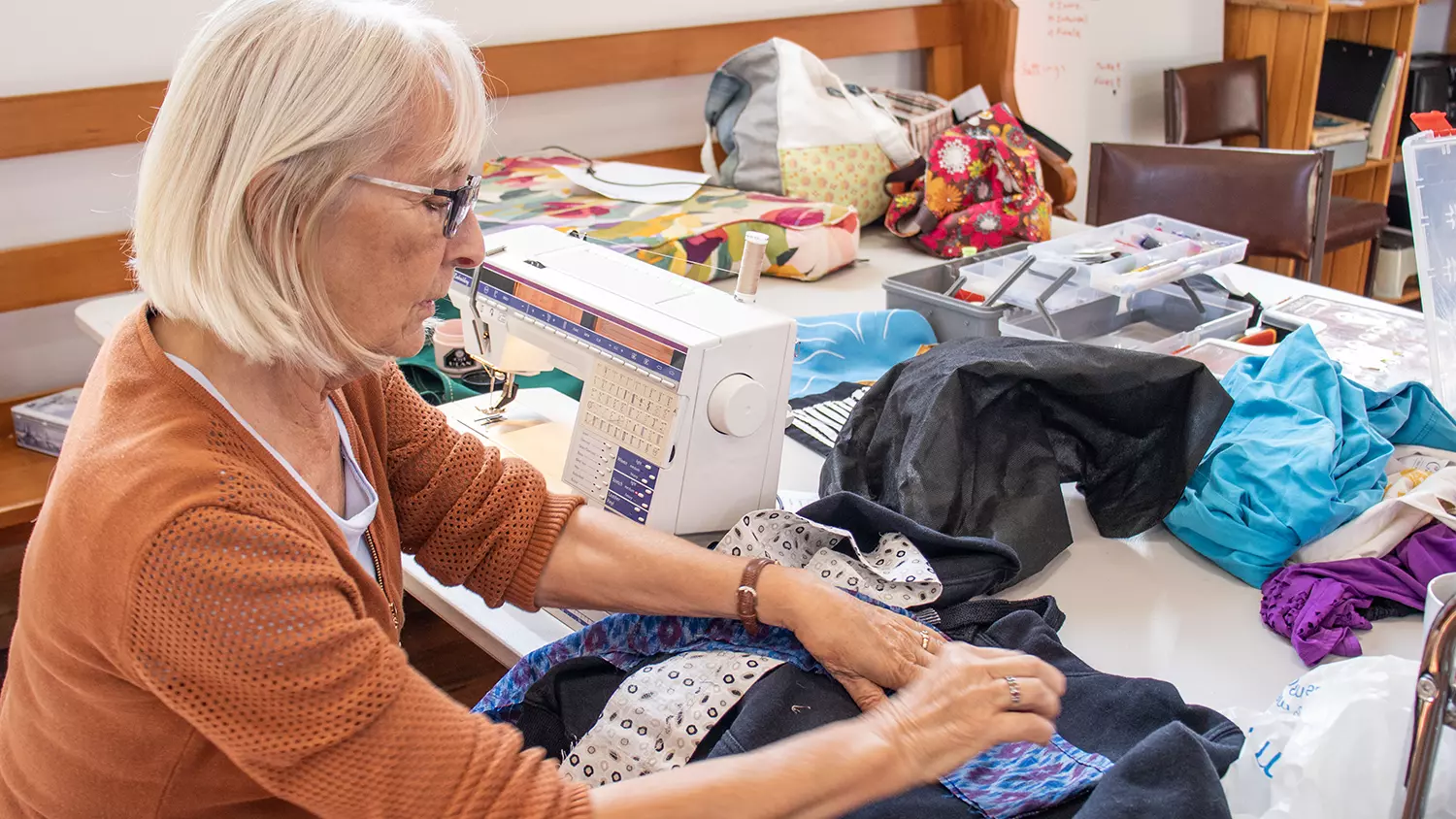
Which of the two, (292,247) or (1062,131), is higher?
(292,247)

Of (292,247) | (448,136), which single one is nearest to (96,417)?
(292,247)

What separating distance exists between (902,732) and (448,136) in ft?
2.15

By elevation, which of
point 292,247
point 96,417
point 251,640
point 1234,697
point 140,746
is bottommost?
point 1234,697

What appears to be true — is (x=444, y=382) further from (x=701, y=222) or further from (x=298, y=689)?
(x=298, y=689)

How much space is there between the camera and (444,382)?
6.56ft

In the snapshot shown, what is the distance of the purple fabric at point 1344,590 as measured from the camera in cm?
133

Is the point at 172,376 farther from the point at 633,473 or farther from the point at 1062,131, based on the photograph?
the point at 1062,131

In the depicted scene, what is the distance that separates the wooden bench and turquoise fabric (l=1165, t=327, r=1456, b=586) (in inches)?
64.4

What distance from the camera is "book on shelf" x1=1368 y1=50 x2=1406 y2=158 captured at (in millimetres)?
4234

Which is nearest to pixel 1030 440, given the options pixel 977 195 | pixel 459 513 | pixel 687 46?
pixel 459 513

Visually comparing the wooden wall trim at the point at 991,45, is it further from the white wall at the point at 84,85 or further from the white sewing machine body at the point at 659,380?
the white sewing machine body at the point at 659,380

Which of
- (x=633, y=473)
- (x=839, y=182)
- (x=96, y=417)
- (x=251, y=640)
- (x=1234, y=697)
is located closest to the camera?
(x=251, y=640)

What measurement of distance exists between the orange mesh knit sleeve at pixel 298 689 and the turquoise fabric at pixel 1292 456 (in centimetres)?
90

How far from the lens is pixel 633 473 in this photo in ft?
4.82
